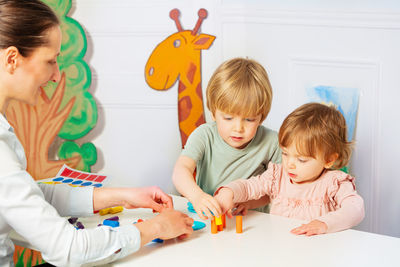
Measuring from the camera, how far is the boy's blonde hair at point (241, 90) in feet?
4.75

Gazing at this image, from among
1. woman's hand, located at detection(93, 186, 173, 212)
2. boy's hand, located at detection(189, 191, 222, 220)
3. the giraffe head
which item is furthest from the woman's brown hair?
the giraffe head

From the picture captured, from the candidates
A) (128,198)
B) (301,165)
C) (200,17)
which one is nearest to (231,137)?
(301,165)

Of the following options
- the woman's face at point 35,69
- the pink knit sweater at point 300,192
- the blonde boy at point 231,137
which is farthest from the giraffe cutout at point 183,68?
the woman's face at point 35,69

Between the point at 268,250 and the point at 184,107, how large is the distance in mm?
1350

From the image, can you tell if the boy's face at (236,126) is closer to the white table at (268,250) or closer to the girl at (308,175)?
the girl at (308,175)

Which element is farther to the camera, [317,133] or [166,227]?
[317,133]

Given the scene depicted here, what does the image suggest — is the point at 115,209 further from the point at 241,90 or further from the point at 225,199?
the point at 241,90

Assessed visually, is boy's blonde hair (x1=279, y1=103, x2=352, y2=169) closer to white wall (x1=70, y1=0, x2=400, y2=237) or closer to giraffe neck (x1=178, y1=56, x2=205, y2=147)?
white wall (x1=70, y1=0, x2=400, y2=237)

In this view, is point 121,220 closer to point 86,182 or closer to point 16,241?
point 16,241

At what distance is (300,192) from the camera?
1354 millimetres

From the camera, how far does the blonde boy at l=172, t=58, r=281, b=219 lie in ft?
4.75

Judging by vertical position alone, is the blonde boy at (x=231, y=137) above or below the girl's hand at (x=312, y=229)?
above

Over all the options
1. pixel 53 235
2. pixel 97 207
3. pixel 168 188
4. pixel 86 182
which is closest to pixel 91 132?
pixel 168 188

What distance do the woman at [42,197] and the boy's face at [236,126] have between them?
0.35m
